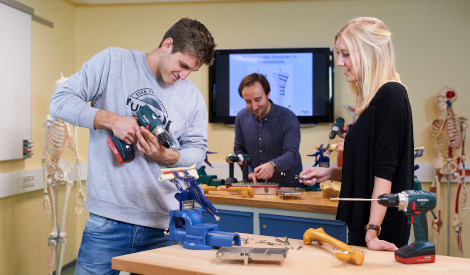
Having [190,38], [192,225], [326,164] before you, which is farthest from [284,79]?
[192,225]

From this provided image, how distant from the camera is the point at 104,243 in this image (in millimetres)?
1929

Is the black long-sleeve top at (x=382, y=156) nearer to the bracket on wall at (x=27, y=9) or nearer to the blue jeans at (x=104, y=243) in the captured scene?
the blue jeans at (x=104, y=243)

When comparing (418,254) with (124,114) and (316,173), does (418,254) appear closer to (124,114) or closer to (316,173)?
(316,173)

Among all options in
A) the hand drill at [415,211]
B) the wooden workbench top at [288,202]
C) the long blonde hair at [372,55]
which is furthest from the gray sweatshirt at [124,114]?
the wooden workbench top at [288,202]

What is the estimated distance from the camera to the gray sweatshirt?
1.95 metres

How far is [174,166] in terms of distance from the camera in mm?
2080

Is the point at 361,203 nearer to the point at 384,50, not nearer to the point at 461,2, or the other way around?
the point at 384,50

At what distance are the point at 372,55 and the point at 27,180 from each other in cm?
321

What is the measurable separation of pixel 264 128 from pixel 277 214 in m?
0.99

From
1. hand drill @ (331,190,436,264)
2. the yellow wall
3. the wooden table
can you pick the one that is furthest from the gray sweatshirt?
the yellow wall

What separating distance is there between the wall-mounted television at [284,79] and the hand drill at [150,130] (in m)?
3.13

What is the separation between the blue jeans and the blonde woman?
2.92 ft

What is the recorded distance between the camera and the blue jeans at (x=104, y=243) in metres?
1.92

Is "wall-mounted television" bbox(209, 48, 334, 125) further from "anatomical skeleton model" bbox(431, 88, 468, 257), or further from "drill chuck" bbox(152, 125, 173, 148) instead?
"drill chuck" bbox(152, 125, 173, 148)
